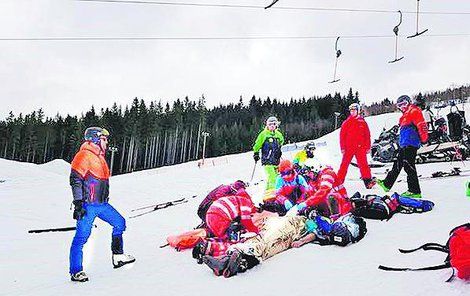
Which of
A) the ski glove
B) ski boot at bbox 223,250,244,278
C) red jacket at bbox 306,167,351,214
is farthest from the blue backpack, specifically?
ski boot at bbox 223,250,244,278

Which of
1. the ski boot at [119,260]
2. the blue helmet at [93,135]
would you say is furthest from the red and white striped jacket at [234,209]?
the blue helmet at [93,135]

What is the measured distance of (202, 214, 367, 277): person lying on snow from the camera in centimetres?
449

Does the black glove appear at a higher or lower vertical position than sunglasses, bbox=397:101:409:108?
lower

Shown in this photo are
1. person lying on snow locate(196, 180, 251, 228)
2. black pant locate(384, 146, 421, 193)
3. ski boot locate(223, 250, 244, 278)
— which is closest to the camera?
ski boot locate(223, 250, 244, 278)

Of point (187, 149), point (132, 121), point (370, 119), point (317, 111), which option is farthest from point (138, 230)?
point (317, 111)

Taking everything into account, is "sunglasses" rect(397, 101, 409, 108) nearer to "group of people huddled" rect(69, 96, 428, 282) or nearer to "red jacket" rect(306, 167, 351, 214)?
"group of people huddled" rect(69, 96, 428, 282)

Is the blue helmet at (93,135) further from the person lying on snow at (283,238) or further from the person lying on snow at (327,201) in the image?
the person lying on snow at (327,201)

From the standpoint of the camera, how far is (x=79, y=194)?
16.9 ft

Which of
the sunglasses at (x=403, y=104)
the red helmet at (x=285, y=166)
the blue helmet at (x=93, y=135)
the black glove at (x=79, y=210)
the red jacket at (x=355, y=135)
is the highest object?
the sunglasses at (x=403, y=104)

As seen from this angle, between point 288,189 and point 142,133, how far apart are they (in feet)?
210

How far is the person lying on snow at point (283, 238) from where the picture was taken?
4.49 meters

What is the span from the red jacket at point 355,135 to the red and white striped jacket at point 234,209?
4.48 metres

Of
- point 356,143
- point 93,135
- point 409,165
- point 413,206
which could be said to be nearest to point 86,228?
point 93,135

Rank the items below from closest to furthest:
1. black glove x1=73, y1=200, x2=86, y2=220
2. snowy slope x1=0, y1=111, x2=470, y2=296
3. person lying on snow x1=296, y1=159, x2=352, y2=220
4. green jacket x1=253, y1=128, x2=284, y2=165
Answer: snowy slope x1=0, y1=111, x2=470, y2=296 → black glove x1=73, y1=200, x2=86, y2=220 → person lying on snow x1=296, y1=159, x2=352, y2=220 → green jacket x1=253, y1=128, x2=284, y2=165
